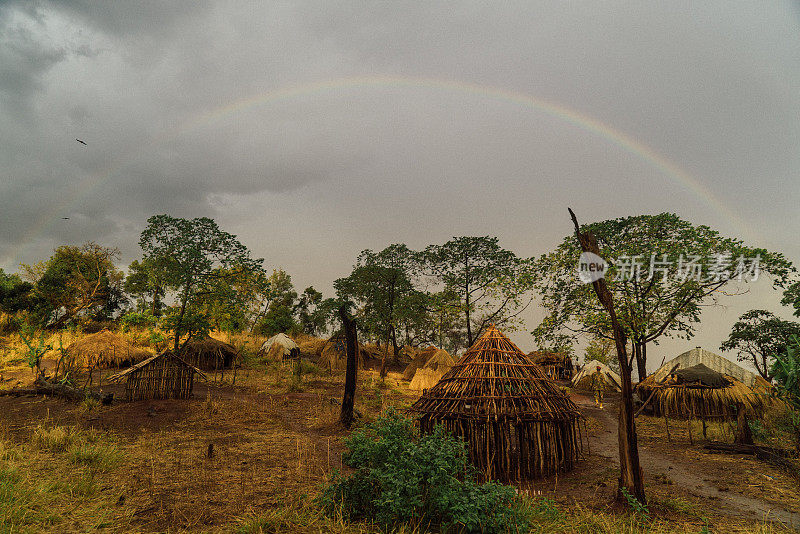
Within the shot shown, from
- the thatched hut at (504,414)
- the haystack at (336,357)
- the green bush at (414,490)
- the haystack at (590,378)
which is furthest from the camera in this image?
the haystack at (336,357)

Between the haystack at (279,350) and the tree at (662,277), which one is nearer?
the tree at (662,277)

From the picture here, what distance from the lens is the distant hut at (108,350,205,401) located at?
15.2 meters

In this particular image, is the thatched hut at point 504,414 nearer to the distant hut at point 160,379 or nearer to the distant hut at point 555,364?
the distant hut at point 160,379

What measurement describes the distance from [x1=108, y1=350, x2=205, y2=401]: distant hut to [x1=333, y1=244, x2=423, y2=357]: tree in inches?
584

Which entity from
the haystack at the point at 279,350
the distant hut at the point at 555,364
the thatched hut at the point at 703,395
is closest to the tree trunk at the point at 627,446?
the thatched hut at the point at 703,395

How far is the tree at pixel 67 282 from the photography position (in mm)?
33781

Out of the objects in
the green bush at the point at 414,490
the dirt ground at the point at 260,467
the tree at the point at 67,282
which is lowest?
the dirt ground at the point at 260,467

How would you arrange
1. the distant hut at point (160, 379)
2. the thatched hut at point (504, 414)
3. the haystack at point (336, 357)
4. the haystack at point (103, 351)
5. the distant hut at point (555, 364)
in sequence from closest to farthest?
the thatched hut at point (504, 414)
the distant hut at point (160, 379)
the haystack at point (103, 351)
the haystack at point (336, 357)
the distant hut at point (555, 364)

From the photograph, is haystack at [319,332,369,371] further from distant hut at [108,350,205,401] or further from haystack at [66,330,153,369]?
distant hut at [108,350,205,401]

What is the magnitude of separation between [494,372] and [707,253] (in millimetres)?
10749

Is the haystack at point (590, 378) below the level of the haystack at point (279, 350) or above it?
below

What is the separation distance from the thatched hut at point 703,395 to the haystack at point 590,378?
692cm

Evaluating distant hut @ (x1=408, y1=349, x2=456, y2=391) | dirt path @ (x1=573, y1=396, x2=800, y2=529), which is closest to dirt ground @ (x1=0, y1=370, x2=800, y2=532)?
dirt path @ (x1=573, y1=396, x2=800, y2=529)

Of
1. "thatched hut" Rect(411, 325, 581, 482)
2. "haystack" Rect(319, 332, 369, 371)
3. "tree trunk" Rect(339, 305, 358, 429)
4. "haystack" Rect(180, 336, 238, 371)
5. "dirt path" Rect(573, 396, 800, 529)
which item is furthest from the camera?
"haystack" Rect(319, 332, 369, 371)
